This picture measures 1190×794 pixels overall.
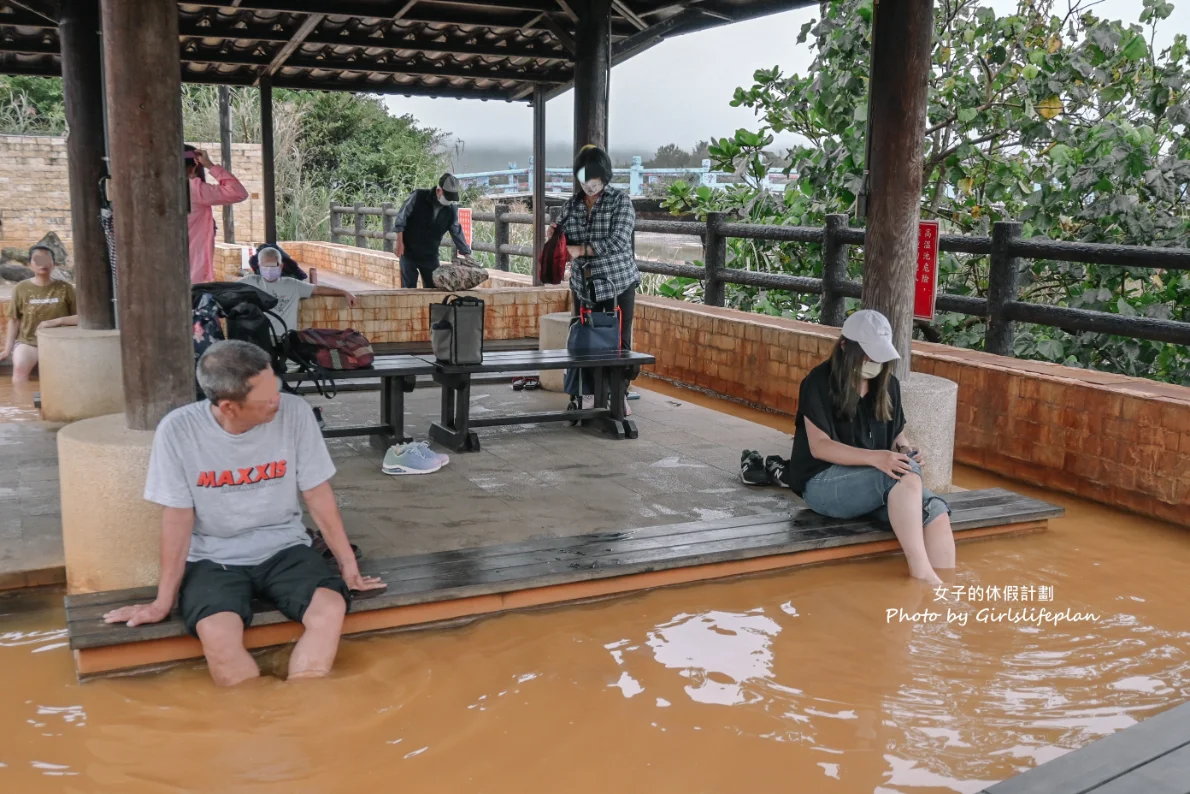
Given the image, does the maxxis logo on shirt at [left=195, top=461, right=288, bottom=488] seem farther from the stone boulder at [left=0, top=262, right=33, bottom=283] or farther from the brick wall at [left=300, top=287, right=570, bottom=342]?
the stone boulder at [left=0, top=262, right=33, bottom=283]

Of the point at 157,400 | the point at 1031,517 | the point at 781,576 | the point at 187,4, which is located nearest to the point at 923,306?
the point at 1031,517

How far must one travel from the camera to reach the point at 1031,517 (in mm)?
4828

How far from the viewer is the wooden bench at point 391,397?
5.43m

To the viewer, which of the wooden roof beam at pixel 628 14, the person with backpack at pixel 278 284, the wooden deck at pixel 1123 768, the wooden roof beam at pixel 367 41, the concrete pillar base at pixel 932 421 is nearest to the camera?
the wooden deck at pixel 1123 768

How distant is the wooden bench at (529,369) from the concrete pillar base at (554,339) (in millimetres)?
970

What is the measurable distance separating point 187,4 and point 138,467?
5332 millimetres

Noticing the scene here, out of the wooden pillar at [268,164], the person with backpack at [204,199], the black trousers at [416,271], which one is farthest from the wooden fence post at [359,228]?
the person with backpack at [204,199]

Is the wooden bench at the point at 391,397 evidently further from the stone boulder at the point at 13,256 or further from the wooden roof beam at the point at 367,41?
the stone boulder at the point at 13,256

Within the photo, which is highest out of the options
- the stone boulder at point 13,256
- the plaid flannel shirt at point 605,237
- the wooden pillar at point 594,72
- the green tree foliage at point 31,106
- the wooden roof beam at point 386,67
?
the green tree foliage at point 31,106

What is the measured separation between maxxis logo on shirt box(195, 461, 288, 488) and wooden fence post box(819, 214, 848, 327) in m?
5.45

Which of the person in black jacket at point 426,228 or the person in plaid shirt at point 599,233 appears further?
the person in black jacket at point 426,228

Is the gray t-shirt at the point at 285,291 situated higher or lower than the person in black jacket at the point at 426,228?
lower

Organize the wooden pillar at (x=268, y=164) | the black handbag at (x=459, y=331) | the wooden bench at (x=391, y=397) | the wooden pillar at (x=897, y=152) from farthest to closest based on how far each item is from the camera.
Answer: the wooden pillar at (x=268, y=164), the black handbag at (x=459, y=331), the wooden bench at (x=391, y=397), the wooden pillar at (x=897, y=152)

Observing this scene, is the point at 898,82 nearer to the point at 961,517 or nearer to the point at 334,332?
the point at 961,517
